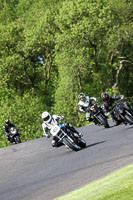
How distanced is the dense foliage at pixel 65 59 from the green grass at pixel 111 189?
3695 centimetres

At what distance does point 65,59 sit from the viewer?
47.2 meters

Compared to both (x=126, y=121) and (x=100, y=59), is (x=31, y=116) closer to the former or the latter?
(x=100, y=59)

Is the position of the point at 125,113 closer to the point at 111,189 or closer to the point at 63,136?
the point at 63,136

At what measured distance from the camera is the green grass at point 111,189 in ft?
24.3

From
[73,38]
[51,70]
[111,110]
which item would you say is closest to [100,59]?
[73,38]

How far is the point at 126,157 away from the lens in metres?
12.5

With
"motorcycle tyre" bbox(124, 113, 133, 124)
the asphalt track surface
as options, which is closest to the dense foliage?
"motorcycle tyre" bbox(124, 113, 133, 124)

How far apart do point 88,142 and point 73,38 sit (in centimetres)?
3096

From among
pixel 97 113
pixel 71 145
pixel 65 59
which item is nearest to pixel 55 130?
pixel 71 145

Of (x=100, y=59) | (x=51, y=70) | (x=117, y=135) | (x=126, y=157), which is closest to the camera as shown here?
(x=126, y=157)

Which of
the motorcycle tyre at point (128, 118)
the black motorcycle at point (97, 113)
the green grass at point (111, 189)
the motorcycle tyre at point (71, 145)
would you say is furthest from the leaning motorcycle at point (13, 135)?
the green grass at point (111, 189)

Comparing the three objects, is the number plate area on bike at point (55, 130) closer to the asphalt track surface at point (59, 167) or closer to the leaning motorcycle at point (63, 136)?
the leaning motorcycle at point (63, 136)

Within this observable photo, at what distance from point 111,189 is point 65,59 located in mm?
39426

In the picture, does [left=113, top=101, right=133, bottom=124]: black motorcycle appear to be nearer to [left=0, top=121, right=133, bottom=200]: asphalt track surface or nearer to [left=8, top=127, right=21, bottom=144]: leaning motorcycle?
[left=0, top=121, right=133, bottom=200]: asphalt track surface
